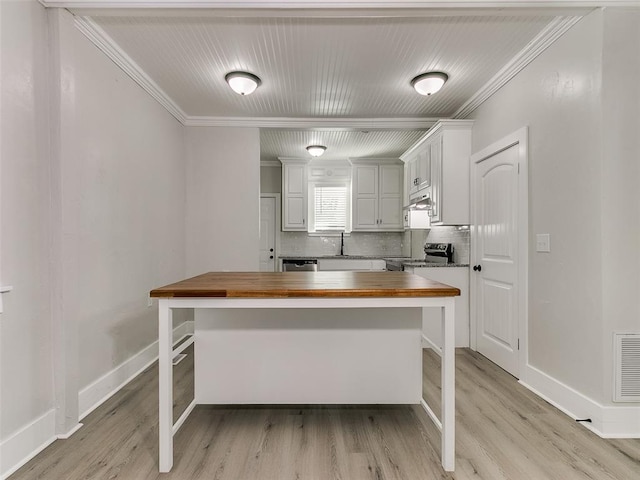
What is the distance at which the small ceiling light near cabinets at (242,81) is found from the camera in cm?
297

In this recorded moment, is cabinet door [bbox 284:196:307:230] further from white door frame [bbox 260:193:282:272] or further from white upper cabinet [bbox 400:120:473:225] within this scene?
white upper cabinet [bbox 400:120:473:225]

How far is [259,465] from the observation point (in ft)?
5.63

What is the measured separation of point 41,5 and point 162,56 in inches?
34.2

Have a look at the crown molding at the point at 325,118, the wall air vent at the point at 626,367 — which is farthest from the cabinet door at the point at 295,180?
the wall air vent at the point at 626,367

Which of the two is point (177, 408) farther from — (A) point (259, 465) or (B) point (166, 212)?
(B) point (166, 212)

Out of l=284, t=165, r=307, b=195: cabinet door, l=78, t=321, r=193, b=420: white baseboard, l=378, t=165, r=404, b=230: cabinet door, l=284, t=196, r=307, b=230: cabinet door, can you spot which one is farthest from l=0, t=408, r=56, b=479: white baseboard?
l=378, t=165, r=404, b=230: cabinet door

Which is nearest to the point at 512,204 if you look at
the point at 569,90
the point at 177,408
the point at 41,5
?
the point at 569,90

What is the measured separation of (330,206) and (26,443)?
502 centimetres

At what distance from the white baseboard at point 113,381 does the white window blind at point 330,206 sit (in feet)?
11.8

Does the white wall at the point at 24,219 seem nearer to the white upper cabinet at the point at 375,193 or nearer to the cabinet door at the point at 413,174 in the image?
the cabinet door at the point at 413,174

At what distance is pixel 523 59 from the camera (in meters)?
2.70

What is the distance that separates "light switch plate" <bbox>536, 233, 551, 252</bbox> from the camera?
8.01 feet

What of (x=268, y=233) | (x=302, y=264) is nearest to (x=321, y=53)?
(x=302, y=264)

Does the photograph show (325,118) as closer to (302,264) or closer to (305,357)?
(302,264)
